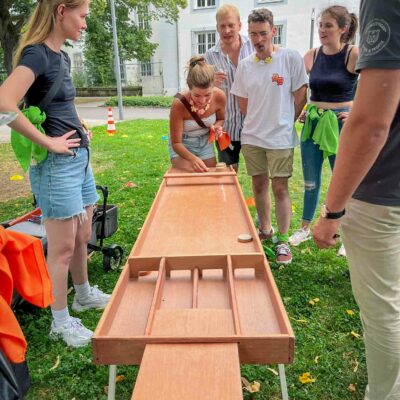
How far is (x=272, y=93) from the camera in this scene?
11.2 feet

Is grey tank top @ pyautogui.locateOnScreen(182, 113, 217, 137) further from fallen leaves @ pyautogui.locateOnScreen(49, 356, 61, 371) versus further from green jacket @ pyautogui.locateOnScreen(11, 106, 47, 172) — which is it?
fallen leaves @ pyautogui.locateOnScreen(49, 356, 61, 371)

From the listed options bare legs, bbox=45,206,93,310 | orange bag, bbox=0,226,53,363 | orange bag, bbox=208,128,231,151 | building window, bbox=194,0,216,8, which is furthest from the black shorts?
building window, bbox=194,0,216,8

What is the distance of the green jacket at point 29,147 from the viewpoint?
2232mm

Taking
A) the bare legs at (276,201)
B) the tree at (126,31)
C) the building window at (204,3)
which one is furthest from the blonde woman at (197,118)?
the building window at (204,3)

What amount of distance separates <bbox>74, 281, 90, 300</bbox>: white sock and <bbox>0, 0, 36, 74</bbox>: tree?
1270 centimetres

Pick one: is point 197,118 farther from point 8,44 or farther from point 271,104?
point 8,44

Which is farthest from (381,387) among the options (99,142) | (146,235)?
(99,142)

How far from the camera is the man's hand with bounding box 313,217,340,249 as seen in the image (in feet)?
5.65

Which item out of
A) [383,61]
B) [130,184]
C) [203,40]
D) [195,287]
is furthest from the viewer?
[203,40]

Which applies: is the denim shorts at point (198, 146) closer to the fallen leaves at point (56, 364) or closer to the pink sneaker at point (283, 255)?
the pink sneaker at point (283, 255)

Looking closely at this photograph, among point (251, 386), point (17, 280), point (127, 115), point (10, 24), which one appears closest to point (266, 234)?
Result: point (251, 386)

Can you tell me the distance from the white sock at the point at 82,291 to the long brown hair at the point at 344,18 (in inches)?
110

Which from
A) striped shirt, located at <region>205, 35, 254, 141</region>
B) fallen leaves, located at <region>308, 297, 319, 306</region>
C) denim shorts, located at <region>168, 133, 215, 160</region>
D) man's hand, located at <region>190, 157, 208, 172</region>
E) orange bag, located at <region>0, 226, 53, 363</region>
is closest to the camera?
orange bag, located at <region>0, 226, 53, 363</region>

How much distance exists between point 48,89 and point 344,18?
2.37 meters
